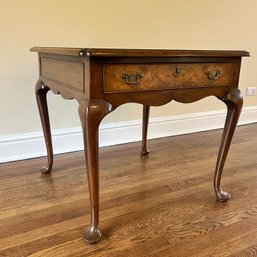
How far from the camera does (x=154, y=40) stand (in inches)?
81.6

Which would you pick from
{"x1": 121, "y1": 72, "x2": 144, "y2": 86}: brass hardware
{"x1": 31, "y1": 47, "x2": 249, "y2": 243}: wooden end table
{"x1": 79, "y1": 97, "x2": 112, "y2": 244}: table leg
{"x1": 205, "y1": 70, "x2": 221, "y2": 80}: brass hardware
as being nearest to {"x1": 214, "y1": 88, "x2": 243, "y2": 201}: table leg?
{"x1": 31, "y1": 47, "x2": 249, "y2": 243}: wooden end table

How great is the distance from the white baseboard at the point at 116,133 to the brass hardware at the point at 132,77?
1016mm

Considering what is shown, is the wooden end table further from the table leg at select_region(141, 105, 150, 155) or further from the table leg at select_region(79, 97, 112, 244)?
the table leg at select_region(141, 105, 150, 155)

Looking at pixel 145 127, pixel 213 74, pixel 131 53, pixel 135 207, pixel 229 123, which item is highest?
pixel 131 53

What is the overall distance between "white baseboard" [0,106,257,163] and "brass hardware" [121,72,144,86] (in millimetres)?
1016

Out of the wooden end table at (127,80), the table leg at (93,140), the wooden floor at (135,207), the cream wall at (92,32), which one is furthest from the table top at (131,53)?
the wooden floor at (135,207)

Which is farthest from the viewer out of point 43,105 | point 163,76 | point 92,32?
point 92,32

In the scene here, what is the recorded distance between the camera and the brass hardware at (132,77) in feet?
3.27

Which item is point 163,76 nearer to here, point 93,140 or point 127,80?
point 127,80

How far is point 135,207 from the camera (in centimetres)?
131

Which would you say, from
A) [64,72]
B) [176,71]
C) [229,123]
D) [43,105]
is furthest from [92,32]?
[229,123]

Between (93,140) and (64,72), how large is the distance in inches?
13.4

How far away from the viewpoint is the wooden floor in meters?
1.06

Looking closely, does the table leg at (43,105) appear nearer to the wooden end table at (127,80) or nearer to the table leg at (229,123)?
the wooden end table at (127,80)
